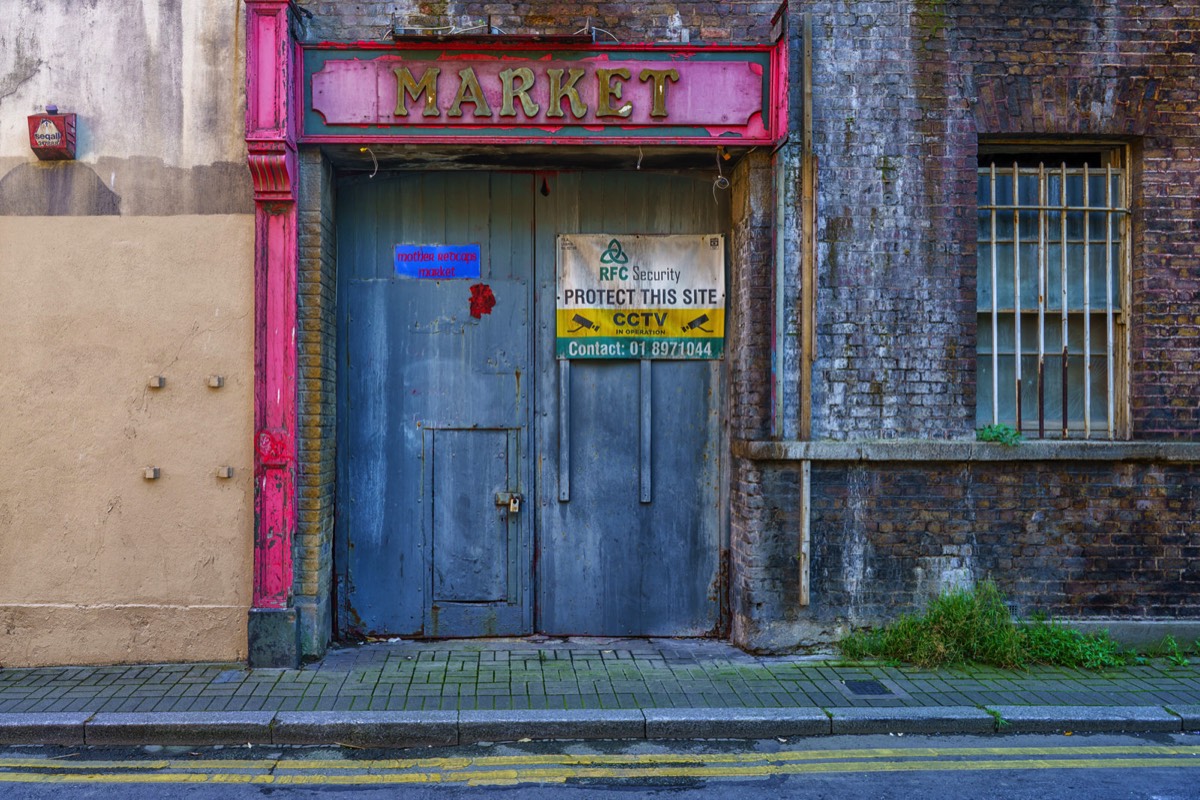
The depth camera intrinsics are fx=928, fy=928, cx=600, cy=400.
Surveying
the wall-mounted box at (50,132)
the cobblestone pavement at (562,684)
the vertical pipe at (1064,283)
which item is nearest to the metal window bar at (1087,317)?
the vertical pipe at (1064,283)

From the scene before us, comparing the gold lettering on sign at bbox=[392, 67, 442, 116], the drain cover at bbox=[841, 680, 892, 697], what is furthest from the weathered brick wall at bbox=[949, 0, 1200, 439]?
the gold lettering on sign at bbox=[392, 67, 442, 116]

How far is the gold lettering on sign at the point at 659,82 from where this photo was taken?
6586mm

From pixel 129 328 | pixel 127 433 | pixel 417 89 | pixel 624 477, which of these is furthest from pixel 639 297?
pixel 127 433

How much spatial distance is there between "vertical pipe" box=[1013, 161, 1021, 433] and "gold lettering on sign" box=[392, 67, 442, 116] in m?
4.26

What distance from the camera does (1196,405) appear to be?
6809 millimetres

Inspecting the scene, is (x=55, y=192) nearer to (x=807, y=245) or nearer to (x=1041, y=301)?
(x=807, y=245)

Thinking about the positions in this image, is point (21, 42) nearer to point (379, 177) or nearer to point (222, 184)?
point (222, 184)

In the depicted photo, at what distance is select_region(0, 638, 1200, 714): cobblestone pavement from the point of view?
566 cm

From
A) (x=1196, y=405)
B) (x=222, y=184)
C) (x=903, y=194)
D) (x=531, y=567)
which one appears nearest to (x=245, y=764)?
(x=531, y=567)

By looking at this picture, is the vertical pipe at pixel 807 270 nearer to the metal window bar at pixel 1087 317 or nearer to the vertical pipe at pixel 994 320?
the vertical pipe at pixel 994 320

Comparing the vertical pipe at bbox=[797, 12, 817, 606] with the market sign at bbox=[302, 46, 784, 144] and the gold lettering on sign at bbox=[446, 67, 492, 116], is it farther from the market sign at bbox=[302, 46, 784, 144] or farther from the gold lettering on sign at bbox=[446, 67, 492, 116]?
the gold lettering on sign at bbox=[446, 67, 492, 116]

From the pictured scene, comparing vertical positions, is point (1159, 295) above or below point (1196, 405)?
above

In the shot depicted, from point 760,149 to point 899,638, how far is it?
3.63m

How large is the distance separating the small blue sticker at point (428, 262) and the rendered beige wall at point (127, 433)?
3.68 ft
